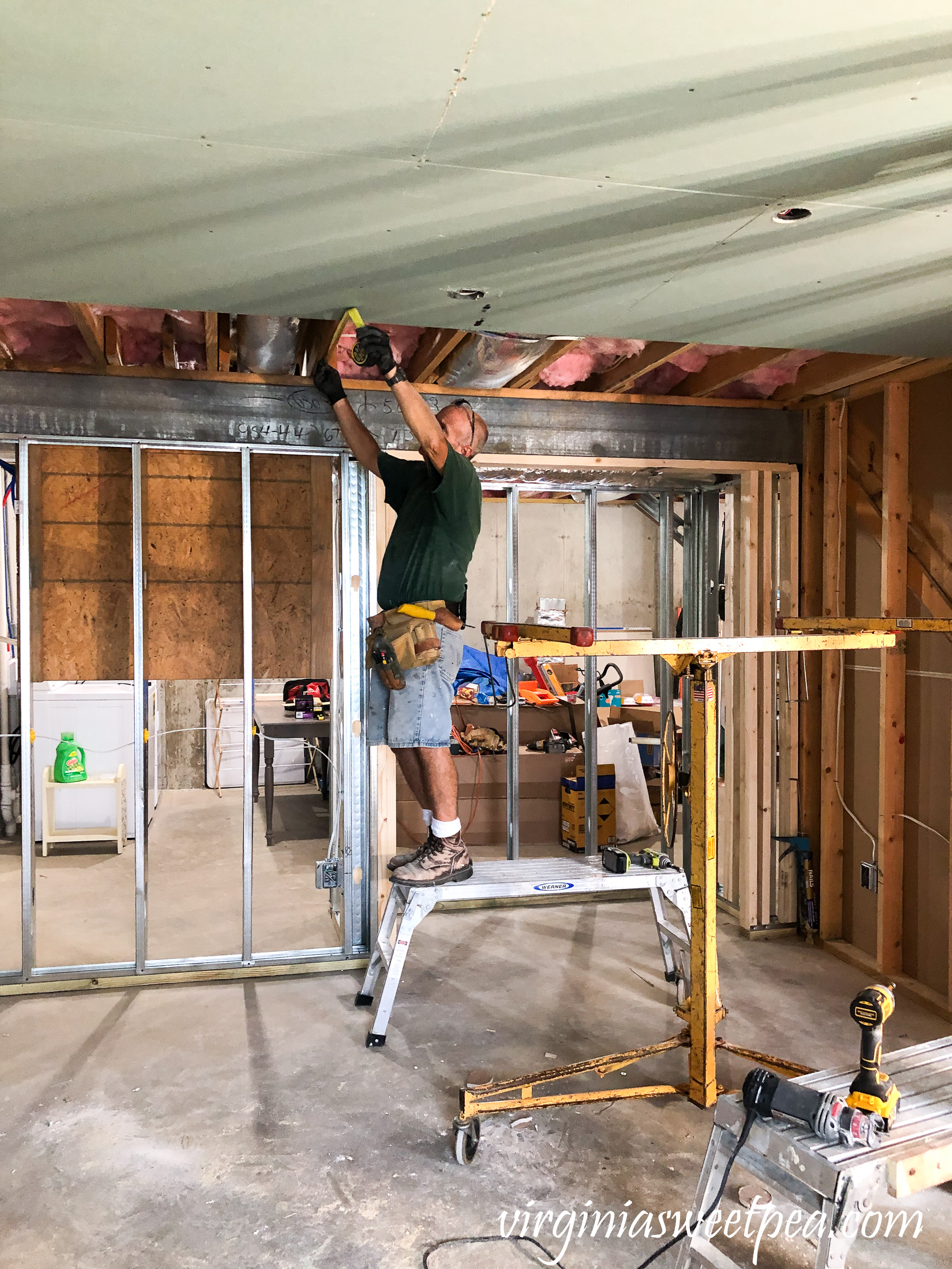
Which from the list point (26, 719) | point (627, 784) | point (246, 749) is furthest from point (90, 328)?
point (627, 784)

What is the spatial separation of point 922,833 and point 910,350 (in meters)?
1.87

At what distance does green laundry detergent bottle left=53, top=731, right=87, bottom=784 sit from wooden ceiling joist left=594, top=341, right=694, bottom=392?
369cm

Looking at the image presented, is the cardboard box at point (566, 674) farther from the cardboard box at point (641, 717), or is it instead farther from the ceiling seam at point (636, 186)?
the ceiling seam at point (636, 186)

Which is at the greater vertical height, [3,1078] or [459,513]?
[459,513]

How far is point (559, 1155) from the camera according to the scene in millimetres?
2473

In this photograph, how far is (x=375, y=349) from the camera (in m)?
2.72

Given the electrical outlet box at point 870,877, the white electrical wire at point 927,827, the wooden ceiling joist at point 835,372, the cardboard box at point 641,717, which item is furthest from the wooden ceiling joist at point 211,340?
the cardboard box at point 641,717

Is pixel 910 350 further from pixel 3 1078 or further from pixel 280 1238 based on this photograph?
pixel 3 1078

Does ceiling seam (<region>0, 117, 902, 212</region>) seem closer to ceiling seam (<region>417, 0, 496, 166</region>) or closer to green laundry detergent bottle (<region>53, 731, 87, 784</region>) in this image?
ceiling seam (<region>417, 0, 496, 166</region>)

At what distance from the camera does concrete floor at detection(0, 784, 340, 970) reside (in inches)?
158

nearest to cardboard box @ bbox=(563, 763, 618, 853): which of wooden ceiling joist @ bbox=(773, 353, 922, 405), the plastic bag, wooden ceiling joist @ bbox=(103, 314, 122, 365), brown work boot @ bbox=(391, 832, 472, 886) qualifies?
the plastic bag

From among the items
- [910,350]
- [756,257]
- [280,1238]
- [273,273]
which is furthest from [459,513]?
[280,1238]

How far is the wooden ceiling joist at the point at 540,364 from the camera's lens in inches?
133

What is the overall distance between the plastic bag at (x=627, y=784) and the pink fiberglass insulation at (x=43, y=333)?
3.52 meters
